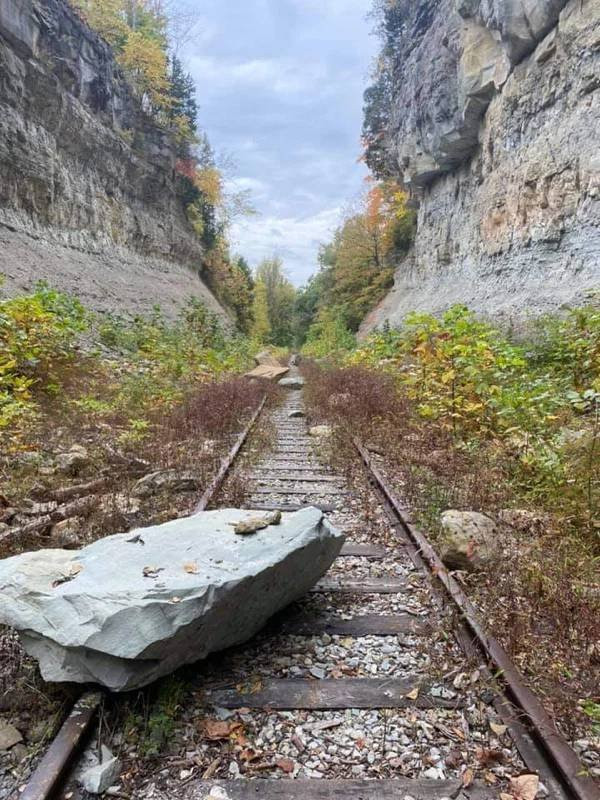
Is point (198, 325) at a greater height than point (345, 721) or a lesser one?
greater

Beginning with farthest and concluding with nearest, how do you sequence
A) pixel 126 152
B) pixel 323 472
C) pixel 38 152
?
pixel 126 152 → pixel 38 152 → pixel 323 472

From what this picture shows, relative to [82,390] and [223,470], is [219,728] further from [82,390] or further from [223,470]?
[82,390]

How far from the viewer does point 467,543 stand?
351cm

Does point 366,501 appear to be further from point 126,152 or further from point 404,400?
point 126,152

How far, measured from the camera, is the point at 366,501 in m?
5.11

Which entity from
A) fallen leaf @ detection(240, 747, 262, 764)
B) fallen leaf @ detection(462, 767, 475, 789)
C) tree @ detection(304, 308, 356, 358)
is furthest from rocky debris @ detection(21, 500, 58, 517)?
tree @ detection(304, 308, 356, 358)

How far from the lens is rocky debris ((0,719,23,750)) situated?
6.62ft

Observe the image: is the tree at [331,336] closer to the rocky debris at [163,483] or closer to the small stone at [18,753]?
the rocky debris at [163,483]

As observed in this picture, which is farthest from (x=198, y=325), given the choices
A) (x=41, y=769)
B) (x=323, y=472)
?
(x=41, y=769)

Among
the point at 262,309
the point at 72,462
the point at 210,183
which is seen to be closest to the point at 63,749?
the point at 72,462

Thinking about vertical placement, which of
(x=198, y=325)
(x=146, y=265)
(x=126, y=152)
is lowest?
(x=198, y=325)

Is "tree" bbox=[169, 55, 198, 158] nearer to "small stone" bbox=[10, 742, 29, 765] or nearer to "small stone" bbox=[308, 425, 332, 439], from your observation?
"small stone" bbox=[308, 425, 332, 439]

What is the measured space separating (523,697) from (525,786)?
0.40 metres

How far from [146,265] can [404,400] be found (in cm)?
1802
